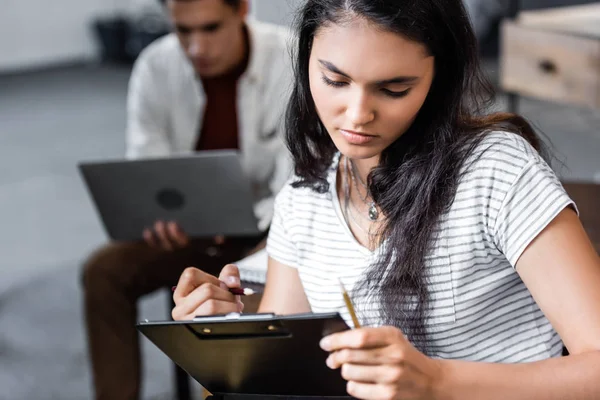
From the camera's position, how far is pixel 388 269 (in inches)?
39.0

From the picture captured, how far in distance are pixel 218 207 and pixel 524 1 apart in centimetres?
166

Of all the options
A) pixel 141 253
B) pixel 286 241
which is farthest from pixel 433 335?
pixel 141 253

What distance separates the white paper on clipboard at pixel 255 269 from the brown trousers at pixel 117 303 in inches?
25.6

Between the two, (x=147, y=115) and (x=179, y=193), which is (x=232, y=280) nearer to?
(x=179, y=193)

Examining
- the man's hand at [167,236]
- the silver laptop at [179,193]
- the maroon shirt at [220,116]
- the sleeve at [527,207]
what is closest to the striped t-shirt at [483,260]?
the sleeve at [527,207]

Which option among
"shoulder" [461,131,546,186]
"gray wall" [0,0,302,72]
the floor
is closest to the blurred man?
the floor

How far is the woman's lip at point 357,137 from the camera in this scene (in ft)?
3.03

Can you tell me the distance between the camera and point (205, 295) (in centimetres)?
95

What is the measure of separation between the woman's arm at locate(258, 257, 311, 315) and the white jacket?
90 centimetres

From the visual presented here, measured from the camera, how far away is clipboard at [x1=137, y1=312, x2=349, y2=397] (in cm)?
77

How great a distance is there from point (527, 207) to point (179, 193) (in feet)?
3.43

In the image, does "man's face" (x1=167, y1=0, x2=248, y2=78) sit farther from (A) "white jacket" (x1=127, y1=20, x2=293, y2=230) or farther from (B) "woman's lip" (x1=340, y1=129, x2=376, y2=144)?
(B) "woman's lip" (x1=340, y1=129, x2=376, y2=144)

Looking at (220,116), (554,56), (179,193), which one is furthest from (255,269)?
(554,56)

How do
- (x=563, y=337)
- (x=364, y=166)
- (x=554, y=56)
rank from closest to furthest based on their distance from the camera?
(x=563, y=337) → (x=364, y=166) → (x=554, y=56)
